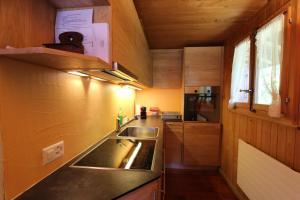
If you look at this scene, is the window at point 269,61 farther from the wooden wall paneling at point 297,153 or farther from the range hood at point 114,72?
the range hood at point 114,72

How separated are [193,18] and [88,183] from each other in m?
1.97

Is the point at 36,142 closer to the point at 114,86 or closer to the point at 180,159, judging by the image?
the point at 114,86

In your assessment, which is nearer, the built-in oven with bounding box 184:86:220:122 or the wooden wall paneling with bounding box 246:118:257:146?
the wooden wall paneling with bounding box 246:118:257:146

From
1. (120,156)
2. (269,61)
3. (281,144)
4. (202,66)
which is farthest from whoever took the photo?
(202,66)

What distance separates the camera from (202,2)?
162cm

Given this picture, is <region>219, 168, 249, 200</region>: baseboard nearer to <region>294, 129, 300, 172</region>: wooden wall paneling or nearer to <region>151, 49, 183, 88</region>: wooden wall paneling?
<region>294, 129, 300, 172</region>: wooden wall paneling

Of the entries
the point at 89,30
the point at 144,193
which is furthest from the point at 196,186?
the point at 89,30

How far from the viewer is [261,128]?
5.57ft

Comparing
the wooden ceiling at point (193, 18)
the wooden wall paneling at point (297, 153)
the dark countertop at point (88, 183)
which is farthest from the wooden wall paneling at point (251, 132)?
the dark countertop at point (88, 183)

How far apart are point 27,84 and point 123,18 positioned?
729 millimetres

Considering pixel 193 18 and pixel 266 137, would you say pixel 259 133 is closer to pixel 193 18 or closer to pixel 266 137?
pixel 266 137

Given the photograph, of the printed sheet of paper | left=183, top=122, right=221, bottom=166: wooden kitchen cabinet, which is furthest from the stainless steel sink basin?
the printed sheet of paper

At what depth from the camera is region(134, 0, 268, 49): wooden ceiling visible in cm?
164

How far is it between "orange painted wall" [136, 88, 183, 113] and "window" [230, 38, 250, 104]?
1212mm
